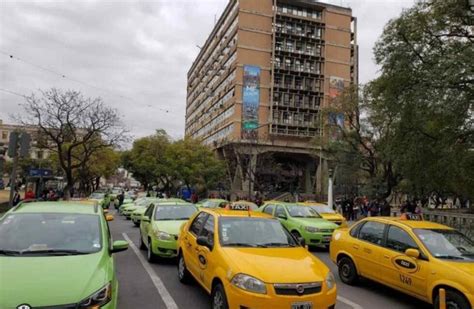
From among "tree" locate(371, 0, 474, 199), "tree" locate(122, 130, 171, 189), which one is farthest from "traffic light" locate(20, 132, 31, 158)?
"tree" locate(122, 130, 171, 189)

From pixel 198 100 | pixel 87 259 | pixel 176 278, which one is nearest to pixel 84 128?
pixel 176 278

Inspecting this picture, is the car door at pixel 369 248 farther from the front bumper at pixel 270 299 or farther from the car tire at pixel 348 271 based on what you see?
the front bumper at pixel 270 299

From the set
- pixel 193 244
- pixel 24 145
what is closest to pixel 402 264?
pixel 193 244

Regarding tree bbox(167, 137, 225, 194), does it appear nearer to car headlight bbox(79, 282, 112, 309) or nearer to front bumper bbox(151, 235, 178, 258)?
front bumper bbox(151, 235, 178, 258)

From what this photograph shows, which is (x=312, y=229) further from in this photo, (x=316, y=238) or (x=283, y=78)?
(x=283, y=78)

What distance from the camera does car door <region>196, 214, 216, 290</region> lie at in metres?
6.36

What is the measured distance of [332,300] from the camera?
5582mm

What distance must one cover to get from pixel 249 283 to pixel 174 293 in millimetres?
2596

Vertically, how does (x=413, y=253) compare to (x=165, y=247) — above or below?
above

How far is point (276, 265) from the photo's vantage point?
576 centimetres

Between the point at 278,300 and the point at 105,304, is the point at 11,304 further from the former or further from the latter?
the point at 278,300

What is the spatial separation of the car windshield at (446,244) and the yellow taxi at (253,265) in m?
2.24

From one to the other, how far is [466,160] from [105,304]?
1605 cm

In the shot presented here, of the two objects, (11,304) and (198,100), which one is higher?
(198,100)
